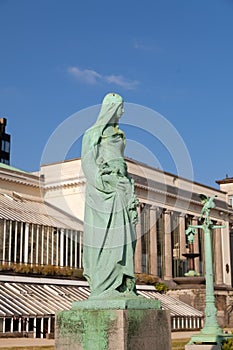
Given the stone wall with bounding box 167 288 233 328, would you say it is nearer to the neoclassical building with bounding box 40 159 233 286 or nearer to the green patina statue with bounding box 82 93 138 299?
the neoclassical building with bounding box 40 159 233 286

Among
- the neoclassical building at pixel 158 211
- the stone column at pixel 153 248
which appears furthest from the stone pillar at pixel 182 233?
the stone column at pixel 153 248

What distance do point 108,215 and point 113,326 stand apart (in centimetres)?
203

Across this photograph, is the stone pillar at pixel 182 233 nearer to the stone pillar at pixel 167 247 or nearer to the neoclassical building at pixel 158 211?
the neoclassical building at pixel 158 211

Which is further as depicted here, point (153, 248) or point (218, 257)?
point (218, 257)

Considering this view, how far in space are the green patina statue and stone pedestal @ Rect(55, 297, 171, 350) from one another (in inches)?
15.9

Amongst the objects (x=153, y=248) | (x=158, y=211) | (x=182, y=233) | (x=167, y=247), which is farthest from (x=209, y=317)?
(x=182, y=233)

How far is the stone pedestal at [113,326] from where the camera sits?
9.28 metres

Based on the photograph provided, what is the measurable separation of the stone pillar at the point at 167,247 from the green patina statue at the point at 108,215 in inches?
2366

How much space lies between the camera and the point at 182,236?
7588 centimetres

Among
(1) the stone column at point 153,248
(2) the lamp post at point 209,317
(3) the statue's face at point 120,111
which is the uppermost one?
(1) the stone column at point 153,248

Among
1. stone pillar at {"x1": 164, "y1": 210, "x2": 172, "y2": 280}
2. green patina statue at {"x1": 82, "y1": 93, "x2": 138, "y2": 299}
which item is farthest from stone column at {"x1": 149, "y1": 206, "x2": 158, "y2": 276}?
green patina statue at {"x1": 82, "y1": 93, "x2": 138, "y2": 299}

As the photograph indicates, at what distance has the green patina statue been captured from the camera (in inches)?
402

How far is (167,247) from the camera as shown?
234 ft

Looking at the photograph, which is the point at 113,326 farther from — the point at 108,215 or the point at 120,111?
the point at 120,111
